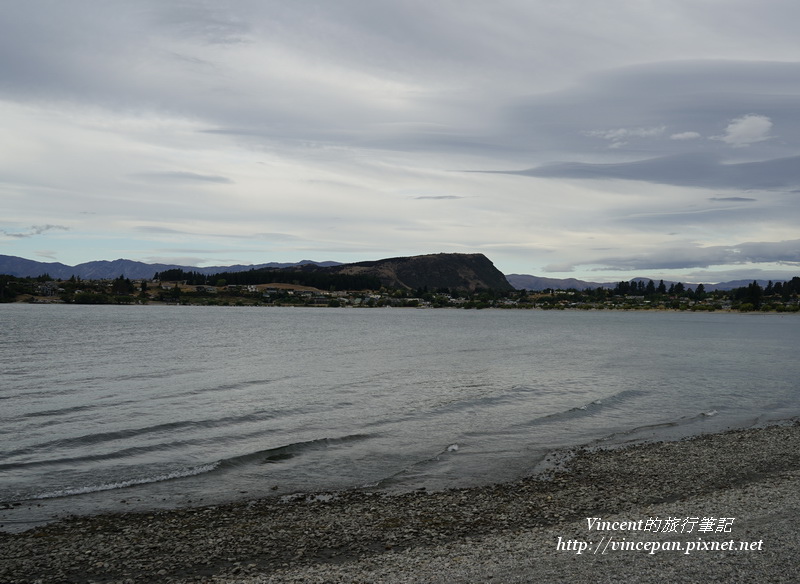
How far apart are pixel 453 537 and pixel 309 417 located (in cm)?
1591

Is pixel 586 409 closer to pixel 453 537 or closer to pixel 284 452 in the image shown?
pixel 284 452

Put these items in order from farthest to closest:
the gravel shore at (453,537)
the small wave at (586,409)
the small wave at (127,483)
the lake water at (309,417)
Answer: the small wave at (586,409)
the lake water at (309,417)
the small wave at (127,483)
the gravel shore at (453,537)

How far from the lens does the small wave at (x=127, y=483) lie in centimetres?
1560

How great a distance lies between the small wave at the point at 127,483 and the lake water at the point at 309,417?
0.08 meters

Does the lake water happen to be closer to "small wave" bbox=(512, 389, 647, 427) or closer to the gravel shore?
"small wave" bbox=(512, 389, 647, 427)

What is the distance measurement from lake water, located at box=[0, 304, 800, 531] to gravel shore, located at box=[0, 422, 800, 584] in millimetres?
1717

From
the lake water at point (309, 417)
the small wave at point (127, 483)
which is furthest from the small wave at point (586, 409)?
the small wave at point (127, 483)

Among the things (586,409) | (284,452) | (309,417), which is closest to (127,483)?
(284,452)

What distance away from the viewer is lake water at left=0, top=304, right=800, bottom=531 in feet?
56.2

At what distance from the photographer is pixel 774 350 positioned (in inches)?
3059

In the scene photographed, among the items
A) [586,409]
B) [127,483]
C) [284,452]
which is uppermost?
[127,483]

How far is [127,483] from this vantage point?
657 inches

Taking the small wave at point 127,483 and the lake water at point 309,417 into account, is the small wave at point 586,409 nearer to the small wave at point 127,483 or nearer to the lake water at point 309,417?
the lake water at point 309,417

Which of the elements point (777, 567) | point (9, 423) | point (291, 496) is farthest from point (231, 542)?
point (9, 423)
